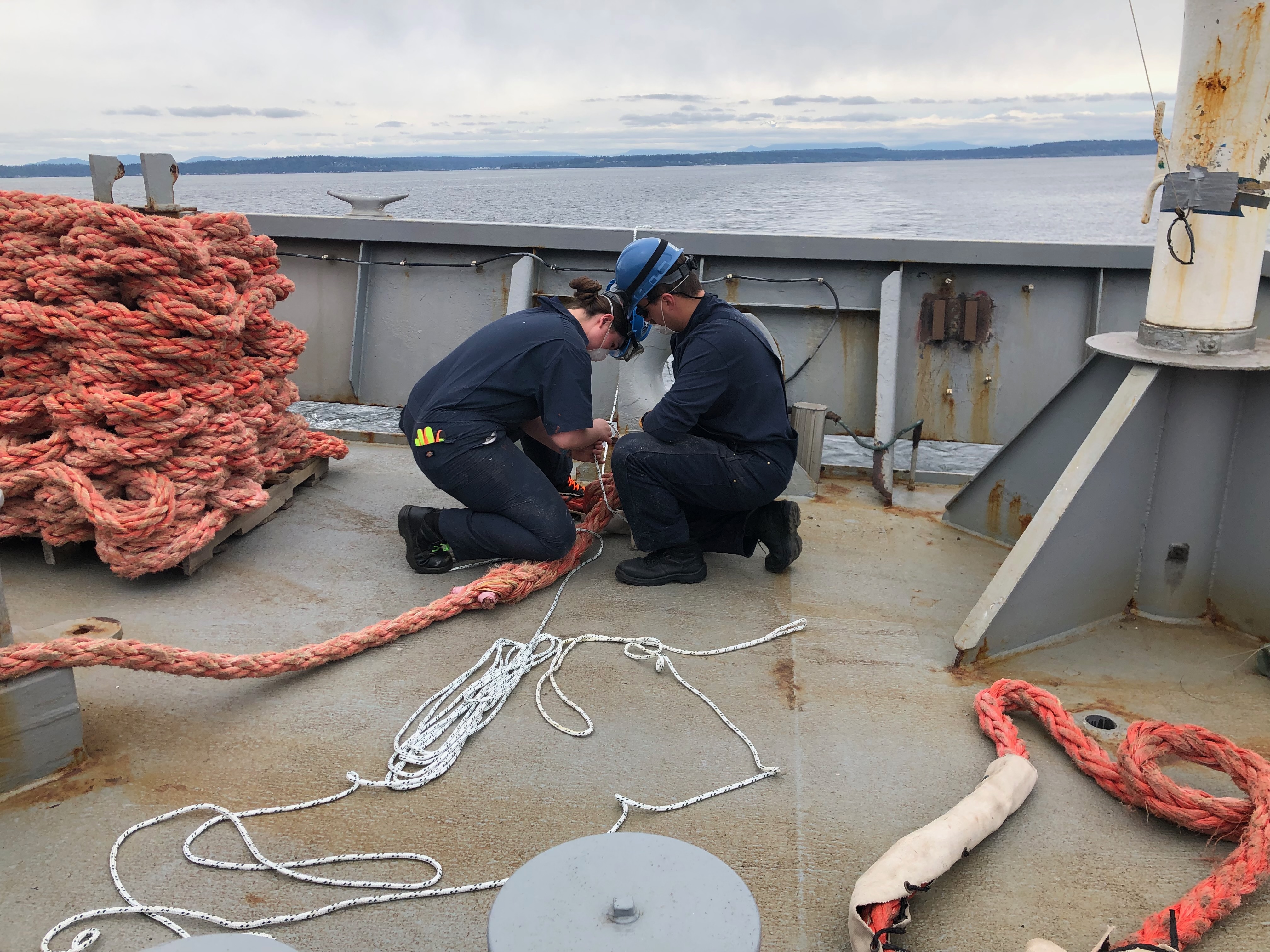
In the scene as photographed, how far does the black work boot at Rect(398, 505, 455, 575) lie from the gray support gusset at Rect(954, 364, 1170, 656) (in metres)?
2.06

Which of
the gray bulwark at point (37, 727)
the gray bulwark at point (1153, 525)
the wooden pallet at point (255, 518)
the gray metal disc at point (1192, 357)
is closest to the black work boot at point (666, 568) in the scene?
the gray bulwark at point (1153, 525)

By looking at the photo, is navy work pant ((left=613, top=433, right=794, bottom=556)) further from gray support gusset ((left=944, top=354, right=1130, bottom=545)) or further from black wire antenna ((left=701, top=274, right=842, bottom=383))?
black wire antenna ((left=701, top=274, right=842, bottom=383))

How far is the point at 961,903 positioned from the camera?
7.07ft

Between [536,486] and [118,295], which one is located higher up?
[118,295]

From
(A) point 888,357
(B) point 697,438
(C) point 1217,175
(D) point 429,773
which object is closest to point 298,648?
(D) point 429,773

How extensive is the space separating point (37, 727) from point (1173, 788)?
9.40ft

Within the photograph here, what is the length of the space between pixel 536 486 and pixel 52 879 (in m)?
2.19

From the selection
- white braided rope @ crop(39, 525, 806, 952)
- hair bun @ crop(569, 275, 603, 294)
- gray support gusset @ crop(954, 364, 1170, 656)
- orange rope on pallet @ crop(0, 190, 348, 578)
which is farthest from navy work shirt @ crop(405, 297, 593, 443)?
gray support gusset @ crop(954, 364, 1170, 656)

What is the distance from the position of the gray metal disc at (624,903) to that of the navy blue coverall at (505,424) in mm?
2420

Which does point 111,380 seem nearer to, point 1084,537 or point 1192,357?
point 1084,537

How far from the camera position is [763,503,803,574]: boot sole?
399 cm

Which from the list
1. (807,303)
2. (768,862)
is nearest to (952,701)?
(768,862)

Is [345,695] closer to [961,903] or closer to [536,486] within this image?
[536,486]

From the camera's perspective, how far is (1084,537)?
3377 mm
